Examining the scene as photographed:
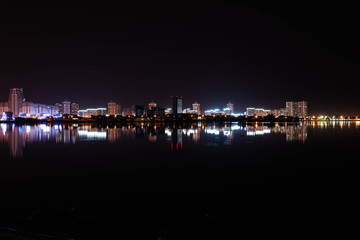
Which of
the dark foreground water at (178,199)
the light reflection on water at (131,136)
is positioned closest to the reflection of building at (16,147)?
the light reflection on water at (131,136)

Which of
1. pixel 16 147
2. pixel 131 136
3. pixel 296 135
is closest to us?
pixel 16 147

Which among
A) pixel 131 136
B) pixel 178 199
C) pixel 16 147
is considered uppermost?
pixel 131 136

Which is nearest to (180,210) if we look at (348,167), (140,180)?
(140,180)

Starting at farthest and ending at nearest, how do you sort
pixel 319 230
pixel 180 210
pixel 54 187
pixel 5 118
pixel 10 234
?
pixel 5 118 → pixel 54 187 → pixel 180 210 → pixel 319 230 → pixel 10 234

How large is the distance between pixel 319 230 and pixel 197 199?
3545 millimetres

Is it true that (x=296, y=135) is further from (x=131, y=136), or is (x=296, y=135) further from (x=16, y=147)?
(x=16, y=147)

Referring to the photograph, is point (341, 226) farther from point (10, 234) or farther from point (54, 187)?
point (54, 187)

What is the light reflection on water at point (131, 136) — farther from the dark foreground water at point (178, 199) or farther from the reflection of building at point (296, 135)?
the dark foreground water at point (178, 199)

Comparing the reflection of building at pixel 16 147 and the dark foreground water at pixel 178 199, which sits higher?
the reflection of building at pixel 16 147

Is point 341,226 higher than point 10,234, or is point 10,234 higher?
point 10,234

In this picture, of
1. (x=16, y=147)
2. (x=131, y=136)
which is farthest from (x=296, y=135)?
(x=16, y=147)

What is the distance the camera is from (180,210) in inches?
289


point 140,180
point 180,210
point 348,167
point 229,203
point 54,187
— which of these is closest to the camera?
point 180,210

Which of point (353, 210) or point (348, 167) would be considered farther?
point (348, 167)
